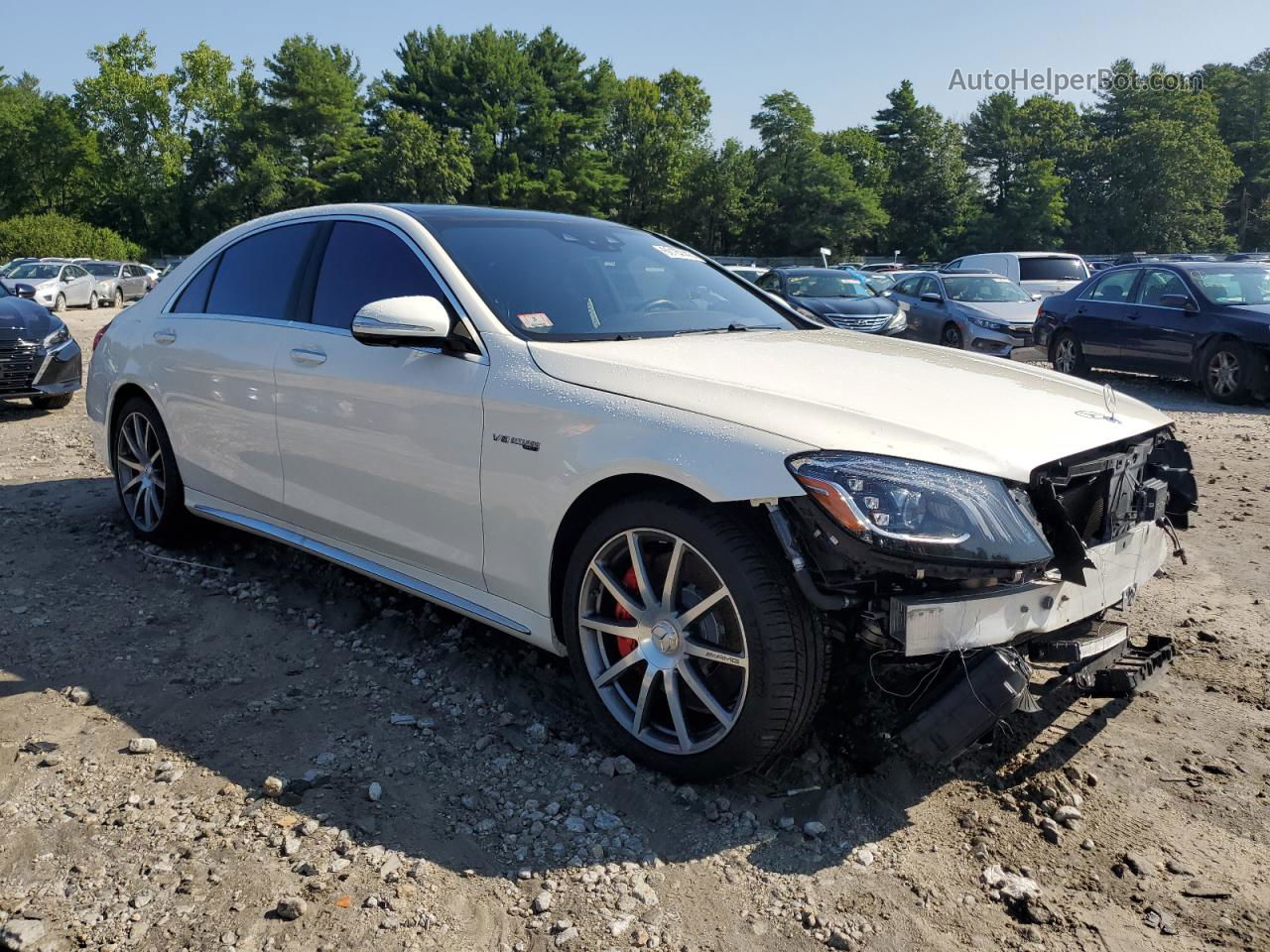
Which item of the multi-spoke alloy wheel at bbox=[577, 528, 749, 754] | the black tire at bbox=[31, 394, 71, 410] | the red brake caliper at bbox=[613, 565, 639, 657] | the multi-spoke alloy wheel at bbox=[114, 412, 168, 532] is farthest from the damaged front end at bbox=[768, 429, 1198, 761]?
the black tire at bbox=[31, 394, 71, 410]

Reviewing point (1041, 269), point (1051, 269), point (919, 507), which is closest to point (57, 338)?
point (919, 507)

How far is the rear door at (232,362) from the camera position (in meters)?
4.30

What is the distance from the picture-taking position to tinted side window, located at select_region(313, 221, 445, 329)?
12.3ft

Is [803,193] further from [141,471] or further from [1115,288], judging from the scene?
[141,471]

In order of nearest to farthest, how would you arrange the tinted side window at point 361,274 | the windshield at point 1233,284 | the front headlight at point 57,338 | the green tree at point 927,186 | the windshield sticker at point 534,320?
the windshield sticker at point 534,320, the tinted side window at point 361,274, the front headlight at point 57,338, the windshield at point 1233,284, the green tree at point 927,186

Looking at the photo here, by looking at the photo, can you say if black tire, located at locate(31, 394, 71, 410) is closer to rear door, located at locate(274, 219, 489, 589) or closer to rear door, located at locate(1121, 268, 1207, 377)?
rear door, located at locate(274, 219, 489, 589)

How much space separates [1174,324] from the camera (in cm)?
1192

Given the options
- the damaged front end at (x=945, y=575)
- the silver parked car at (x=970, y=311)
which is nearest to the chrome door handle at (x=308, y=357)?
the damaged front end at (x=945, y=575)

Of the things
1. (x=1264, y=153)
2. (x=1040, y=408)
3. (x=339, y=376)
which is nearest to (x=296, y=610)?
(x=339, y=376)

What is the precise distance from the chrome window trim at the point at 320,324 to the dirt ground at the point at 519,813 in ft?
4.00

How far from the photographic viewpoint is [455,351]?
343 centimetres

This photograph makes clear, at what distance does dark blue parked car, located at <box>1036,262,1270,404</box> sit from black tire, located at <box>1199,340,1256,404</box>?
0.03 feet

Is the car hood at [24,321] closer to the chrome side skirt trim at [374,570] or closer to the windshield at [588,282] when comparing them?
the chrome side skirt trim at [374,570]

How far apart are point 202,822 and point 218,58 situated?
258 feet
